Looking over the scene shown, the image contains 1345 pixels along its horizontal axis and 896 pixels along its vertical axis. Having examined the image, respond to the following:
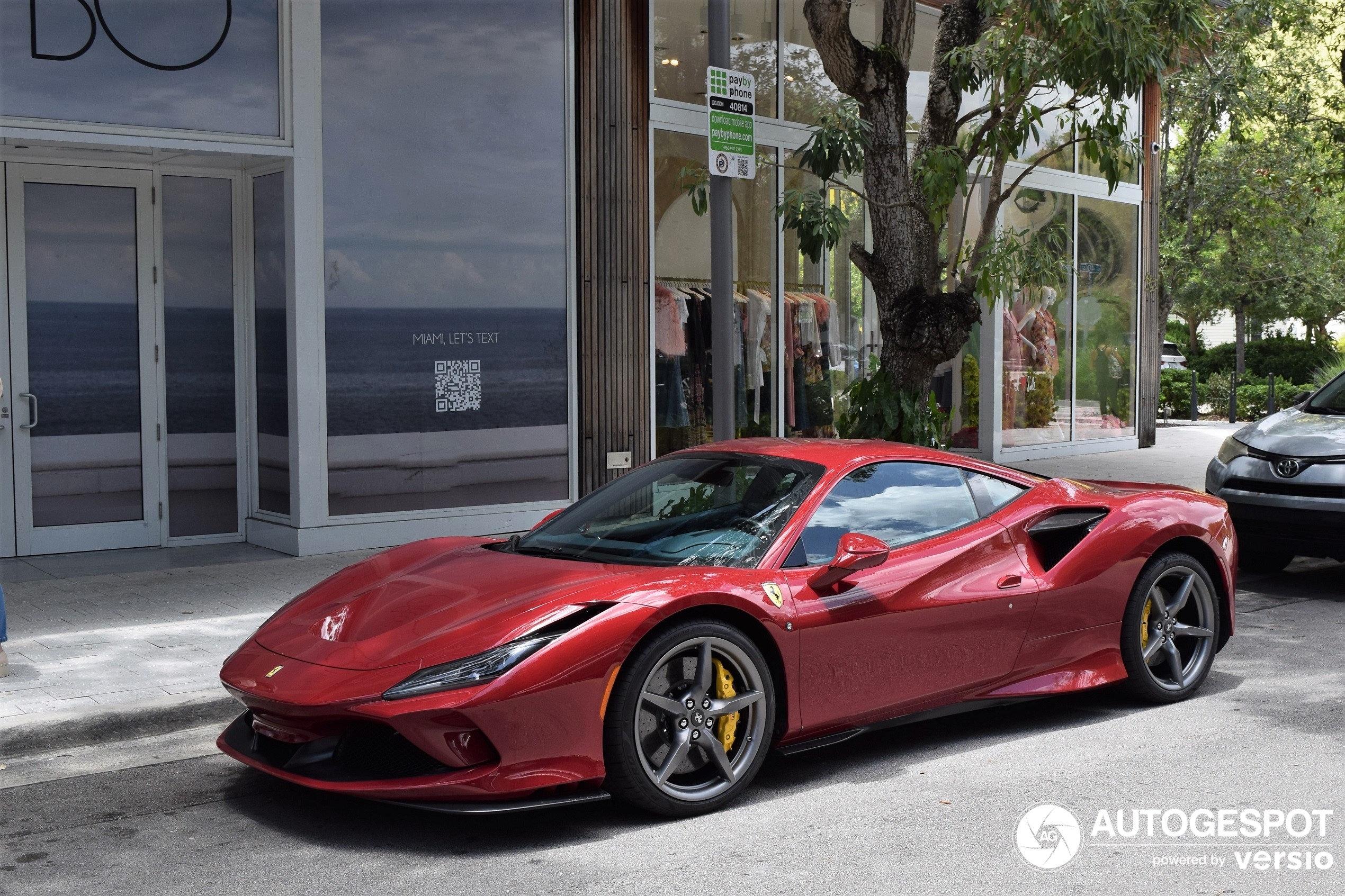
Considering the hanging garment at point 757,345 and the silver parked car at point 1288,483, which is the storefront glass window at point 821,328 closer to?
the hanging garment at point 757,345

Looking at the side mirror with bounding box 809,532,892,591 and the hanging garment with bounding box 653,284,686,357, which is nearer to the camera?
the side mirror with bounding box 809,532,892,591

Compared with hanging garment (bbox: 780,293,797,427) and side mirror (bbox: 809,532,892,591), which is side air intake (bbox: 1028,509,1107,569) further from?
hanging garment (bbox: 780,293,797,427)

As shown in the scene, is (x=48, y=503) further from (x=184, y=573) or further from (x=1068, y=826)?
(x=1068, y=826)

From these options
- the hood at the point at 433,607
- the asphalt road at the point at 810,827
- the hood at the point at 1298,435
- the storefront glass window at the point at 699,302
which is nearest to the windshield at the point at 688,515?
the hood at the point at 433,607

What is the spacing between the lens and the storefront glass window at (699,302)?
12195mm

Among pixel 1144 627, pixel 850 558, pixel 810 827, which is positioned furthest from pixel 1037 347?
pixel 810 827

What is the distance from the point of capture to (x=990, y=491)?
5648mm

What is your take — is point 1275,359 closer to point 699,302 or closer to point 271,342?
point 699,302

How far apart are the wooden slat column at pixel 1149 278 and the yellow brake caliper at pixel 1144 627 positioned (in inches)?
559

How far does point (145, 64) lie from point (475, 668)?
673cm

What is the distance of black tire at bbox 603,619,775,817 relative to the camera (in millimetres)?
4320

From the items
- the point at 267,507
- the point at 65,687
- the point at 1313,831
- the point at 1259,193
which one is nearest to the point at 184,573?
the point at 267,507

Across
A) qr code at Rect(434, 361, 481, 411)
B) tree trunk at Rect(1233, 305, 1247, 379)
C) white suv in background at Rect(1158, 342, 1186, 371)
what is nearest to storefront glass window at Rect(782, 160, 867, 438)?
qr code at Rect(434, 361, 481, 411)

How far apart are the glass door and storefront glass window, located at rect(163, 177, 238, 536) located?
0.15m
